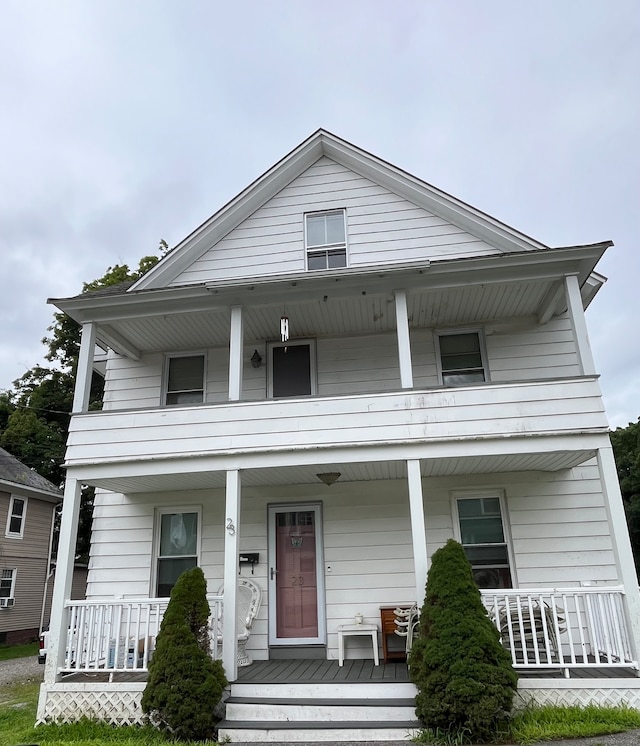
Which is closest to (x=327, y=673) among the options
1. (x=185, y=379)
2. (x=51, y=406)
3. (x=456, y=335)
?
(x=185, y=379)

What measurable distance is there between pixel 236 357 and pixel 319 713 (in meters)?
4.37

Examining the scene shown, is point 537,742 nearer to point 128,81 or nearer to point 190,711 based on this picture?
point 190,711

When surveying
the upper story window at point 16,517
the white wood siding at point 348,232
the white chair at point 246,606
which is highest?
the white wood siding at point 348,232

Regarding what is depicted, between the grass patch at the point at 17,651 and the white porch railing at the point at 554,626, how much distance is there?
13.1 meters

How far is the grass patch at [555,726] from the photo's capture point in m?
5.09

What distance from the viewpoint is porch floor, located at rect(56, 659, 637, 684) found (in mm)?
6074

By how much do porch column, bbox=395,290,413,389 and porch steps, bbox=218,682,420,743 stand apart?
11.5 feet

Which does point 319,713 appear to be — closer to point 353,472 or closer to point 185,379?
point 353,472

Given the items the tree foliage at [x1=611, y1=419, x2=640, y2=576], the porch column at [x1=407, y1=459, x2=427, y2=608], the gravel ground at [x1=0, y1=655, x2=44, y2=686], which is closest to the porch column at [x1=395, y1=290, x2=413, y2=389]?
the porch column at [x1=407, y1=459, x2=427, y2=608]

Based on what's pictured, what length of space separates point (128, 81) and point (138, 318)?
698cm

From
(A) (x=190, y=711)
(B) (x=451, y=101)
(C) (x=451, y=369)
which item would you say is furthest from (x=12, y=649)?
(B) (x=451, y=101)

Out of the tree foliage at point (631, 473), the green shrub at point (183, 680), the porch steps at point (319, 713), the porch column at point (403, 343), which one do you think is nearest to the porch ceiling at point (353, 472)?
the porch column at point (403, 343)

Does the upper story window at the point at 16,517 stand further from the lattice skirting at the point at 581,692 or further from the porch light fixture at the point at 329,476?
the lattice skirting at the point at 581,692

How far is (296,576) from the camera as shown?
829 centimetres
